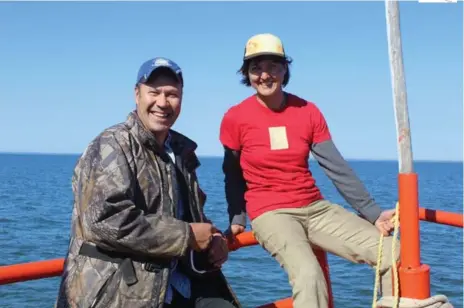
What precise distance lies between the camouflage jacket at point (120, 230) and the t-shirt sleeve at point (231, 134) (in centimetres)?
107

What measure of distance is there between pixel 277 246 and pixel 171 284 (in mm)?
665

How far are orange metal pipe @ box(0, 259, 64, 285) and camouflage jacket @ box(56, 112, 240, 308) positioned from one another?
7cm

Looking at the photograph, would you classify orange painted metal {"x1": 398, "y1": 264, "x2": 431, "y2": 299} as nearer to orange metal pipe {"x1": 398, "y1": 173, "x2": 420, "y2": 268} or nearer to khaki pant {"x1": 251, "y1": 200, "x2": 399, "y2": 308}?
orange metal pipe {"x1": 398, "y1": 173, "x2": 420, "y2": 268}

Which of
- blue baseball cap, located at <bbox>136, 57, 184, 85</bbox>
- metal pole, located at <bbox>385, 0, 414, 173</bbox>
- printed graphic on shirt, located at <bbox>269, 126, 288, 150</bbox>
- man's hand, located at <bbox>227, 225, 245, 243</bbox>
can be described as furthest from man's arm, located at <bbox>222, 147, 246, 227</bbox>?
metal pole, located at <bbox>385, 0, 414, 173</bbox>

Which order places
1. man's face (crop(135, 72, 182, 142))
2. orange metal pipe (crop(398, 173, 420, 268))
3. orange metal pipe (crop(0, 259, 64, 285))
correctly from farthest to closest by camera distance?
man's face (crop(135, 72, 182, 142)) < orange metal pipe (crop(398, 173, 420, 268)) < orange metal pipe (crop(0, 259, 64, 285))

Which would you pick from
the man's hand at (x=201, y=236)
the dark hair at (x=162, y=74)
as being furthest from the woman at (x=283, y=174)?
the dark hair at (x=162, y=74)

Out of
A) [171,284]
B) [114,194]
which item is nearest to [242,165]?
[171,284]

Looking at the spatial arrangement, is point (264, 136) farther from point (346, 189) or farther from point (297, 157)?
point (346, 189)

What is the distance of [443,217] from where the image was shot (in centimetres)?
342

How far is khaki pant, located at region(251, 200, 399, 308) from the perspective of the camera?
3.24 metres

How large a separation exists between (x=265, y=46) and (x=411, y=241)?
1579 millimetres

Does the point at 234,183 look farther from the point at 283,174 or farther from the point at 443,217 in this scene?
the point at 443,217

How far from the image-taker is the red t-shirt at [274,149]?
3.85 meters

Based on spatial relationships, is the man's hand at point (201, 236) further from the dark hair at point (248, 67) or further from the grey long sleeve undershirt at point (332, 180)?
the dark hair at point (248, 67)
